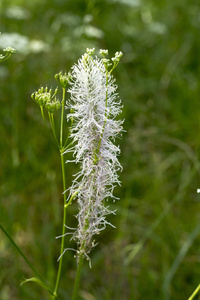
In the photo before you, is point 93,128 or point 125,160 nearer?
point 93,128

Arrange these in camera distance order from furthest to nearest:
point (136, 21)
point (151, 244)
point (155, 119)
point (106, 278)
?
point (136, 21) < point (155, 119) < point (151, 244) < point (106, 278)

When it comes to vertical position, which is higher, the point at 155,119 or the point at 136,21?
the point at 136,21

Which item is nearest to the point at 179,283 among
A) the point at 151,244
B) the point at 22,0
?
the point at 151,244

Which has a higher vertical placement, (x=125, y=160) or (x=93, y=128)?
(x=93, y=128)

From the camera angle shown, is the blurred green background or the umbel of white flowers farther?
the blurred green background

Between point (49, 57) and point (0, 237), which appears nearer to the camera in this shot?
point (0, 237)

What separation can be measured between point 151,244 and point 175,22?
4986mm

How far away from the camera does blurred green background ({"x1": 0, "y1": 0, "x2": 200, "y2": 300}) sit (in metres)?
3.74

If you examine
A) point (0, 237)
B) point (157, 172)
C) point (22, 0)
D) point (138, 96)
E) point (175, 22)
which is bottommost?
point (0, 237)

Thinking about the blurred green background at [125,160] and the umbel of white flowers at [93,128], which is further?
the blurred green background at [125,160]

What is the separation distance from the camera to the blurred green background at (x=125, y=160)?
12.3ft

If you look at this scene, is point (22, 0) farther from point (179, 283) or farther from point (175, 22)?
point (179, 283)

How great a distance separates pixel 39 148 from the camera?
5.02 m

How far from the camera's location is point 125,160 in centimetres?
489
